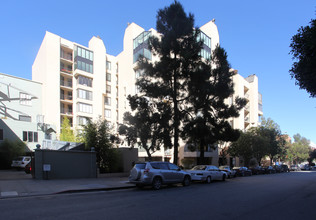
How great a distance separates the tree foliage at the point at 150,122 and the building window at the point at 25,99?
22033mm

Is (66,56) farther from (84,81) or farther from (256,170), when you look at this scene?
(256,170)

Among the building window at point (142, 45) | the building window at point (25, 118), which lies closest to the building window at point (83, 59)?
the building window at point (142, 45)

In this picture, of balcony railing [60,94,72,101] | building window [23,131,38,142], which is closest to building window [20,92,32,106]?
building window [23,131,38,142]

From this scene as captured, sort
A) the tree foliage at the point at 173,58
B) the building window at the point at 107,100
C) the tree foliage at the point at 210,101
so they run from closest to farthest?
the tree foliage at the point at 173,58
the tree foliage at the point at 210,101
the building window at the point at 107,100

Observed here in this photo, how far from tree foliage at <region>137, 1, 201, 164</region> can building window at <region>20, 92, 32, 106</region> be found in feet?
77.3

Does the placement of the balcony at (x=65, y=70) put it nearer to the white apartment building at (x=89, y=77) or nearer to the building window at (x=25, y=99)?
the white apartment building at (x=89, y=77)

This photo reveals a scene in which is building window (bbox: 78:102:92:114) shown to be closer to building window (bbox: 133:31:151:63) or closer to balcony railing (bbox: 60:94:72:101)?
balcony railing (bbox: 60:94:72:101)

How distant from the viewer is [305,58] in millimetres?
10258

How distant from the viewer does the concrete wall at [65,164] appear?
16188 mm

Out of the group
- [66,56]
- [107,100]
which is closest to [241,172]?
[107,100]

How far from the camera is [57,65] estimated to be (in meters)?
44.6

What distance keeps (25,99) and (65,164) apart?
23816 mm

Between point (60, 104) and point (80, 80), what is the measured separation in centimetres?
577

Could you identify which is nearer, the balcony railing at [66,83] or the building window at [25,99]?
the building window at [25,99]
